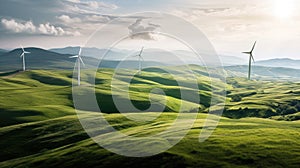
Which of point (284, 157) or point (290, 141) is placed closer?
point (284, 157)

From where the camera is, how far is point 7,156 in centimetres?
6612

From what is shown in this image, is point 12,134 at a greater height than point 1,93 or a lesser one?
lesser

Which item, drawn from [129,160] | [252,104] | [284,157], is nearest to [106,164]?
[129,160]

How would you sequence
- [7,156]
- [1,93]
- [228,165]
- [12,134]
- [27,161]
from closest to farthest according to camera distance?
[228,165] → [27,161] → [7,156] → [12,134] → [1,93]

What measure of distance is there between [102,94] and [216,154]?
116m

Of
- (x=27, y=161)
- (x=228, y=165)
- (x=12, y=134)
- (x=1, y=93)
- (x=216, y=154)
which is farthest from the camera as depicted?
(x=1, y=93)

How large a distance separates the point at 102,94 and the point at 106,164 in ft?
366

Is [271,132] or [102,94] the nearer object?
[271,132]

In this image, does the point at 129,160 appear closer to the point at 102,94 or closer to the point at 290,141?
the point at 290,141

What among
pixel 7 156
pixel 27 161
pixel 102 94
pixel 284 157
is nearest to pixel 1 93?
pixel 102 94

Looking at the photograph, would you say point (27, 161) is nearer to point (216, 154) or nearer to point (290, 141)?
point (216, 154)

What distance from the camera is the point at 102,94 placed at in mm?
157375

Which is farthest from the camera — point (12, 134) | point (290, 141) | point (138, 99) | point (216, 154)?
point (138, 99)

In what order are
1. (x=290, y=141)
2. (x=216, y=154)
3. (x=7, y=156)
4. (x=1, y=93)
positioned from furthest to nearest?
(x=1, y=93), (x=7, y=156), (x=290, y=141), (x=216, y=154)
